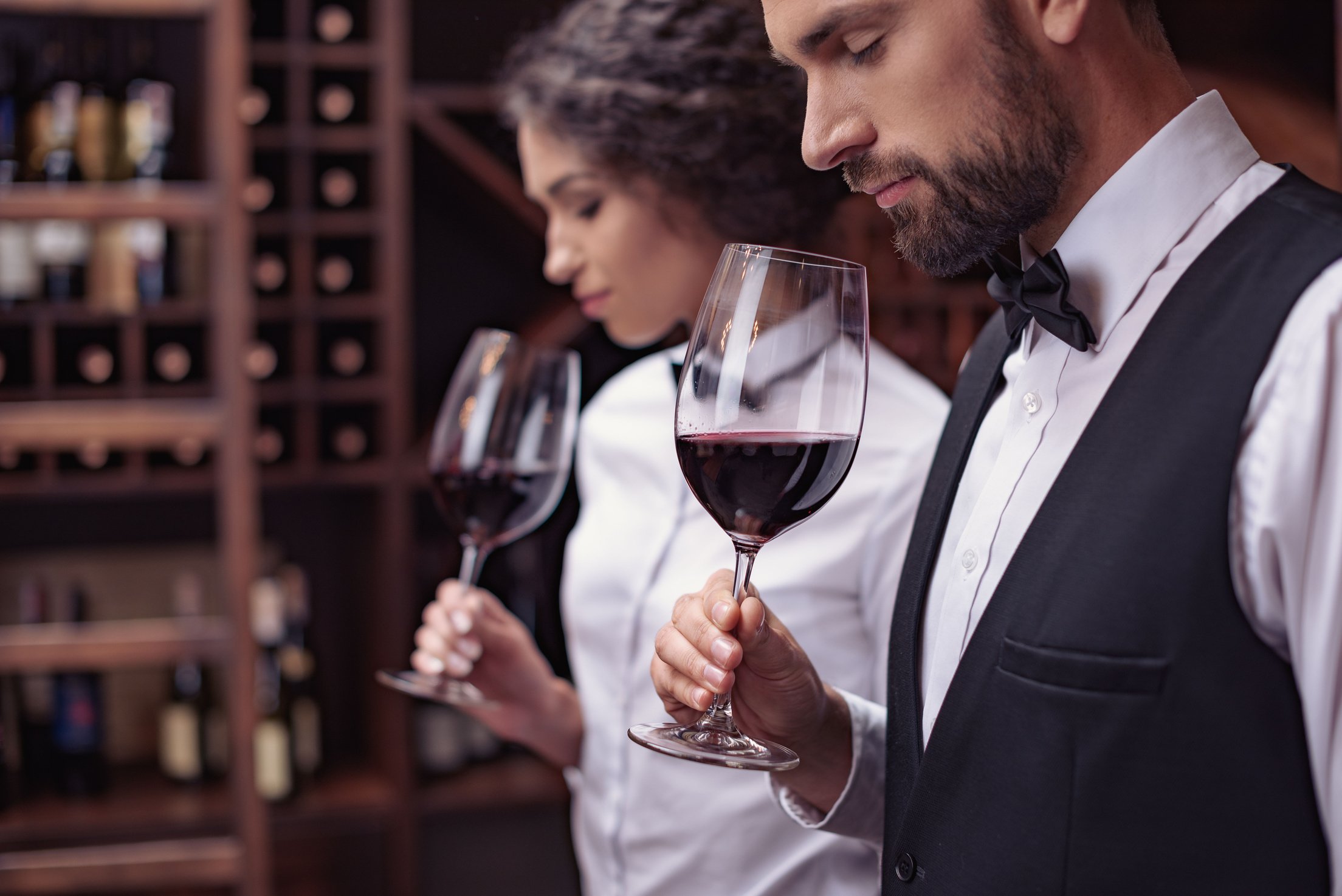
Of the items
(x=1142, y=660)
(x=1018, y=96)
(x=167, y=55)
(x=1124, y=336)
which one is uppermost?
(x=167, y=55)

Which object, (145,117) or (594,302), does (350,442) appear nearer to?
(145,117)

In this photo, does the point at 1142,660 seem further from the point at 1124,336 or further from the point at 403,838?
the point at 403,838

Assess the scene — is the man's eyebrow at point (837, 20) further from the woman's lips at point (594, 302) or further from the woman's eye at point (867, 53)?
the woman's lips at point (594, 302)

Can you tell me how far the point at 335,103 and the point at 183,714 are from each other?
4.70 feet

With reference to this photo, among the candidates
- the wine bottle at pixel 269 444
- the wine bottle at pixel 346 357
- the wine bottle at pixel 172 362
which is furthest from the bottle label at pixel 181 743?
the wine bottle at pixel 346 357

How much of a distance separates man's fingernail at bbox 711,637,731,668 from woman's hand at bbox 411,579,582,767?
55cm

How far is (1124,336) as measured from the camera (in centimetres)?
74

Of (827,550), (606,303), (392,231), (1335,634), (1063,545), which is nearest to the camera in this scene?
(1335,634)

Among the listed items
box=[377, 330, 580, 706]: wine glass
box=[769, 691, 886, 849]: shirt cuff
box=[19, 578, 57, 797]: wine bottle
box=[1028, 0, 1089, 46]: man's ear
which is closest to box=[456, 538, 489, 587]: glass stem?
box=[377, 330, 580, 706]: wine glass

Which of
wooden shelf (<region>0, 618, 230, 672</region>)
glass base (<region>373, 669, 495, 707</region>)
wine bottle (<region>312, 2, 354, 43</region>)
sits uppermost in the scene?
wine bottle (<region>312, 2, 354, 43</region>)

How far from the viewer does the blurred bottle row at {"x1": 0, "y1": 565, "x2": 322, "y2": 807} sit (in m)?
2.60

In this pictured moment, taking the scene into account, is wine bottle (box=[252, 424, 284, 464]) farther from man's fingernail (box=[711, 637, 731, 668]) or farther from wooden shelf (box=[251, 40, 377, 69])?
man's fingernail (box=[711, 637, 731, 668])

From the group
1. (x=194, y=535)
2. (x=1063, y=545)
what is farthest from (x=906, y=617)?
(x=194, y=535)

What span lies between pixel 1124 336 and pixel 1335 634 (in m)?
0.23
